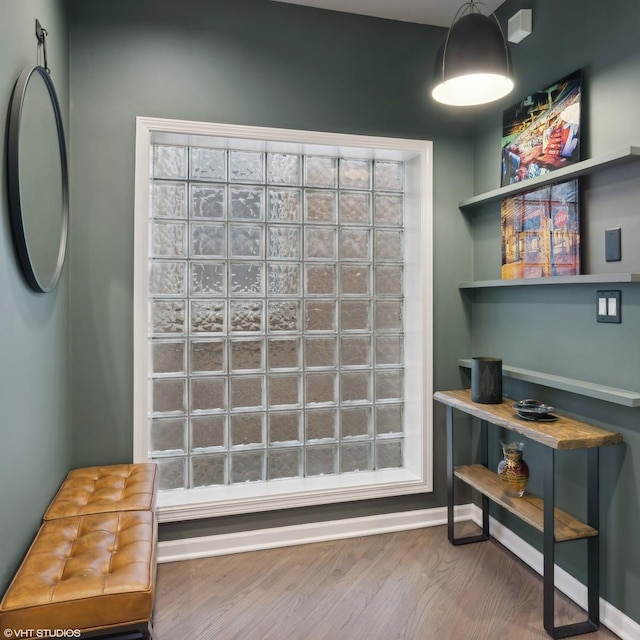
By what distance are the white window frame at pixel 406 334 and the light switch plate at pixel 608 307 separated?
3.01ft

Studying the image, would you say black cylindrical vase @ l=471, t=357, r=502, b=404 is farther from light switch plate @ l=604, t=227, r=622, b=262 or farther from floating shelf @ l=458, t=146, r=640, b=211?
floating shelf @ l=458, t=146, r=640, b=211

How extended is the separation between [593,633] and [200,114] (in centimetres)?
276

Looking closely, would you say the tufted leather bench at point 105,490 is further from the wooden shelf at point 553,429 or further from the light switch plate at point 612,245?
the light switch plate at point 612,245

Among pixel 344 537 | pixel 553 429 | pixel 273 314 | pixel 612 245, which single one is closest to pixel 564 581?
pixel 553 429

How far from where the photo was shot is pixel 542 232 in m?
2.09

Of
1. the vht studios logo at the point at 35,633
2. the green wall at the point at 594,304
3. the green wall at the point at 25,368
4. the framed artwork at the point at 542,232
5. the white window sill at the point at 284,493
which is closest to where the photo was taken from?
the vht studios logo at the point at 35,633

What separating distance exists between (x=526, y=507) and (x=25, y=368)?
77.7 inches

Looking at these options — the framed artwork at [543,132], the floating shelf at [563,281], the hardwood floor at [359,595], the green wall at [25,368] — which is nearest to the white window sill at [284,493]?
the hardwood floor at [359,595]

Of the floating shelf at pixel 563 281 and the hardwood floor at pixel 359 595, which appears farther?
the hardwood floor at pixel 359 595

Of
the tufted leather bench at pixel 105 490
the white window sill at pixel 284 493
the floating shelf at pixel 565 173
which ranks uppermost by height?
the floating shelf at pixel 565 173

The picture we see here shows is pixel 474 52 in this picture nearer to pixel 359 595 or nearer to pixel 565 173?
pixel 565 173

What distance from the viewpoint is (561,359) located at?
204cm

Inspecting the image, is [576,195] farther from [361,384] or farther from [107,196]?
[107,196]

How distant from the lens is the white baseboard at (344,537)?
2242 mm
